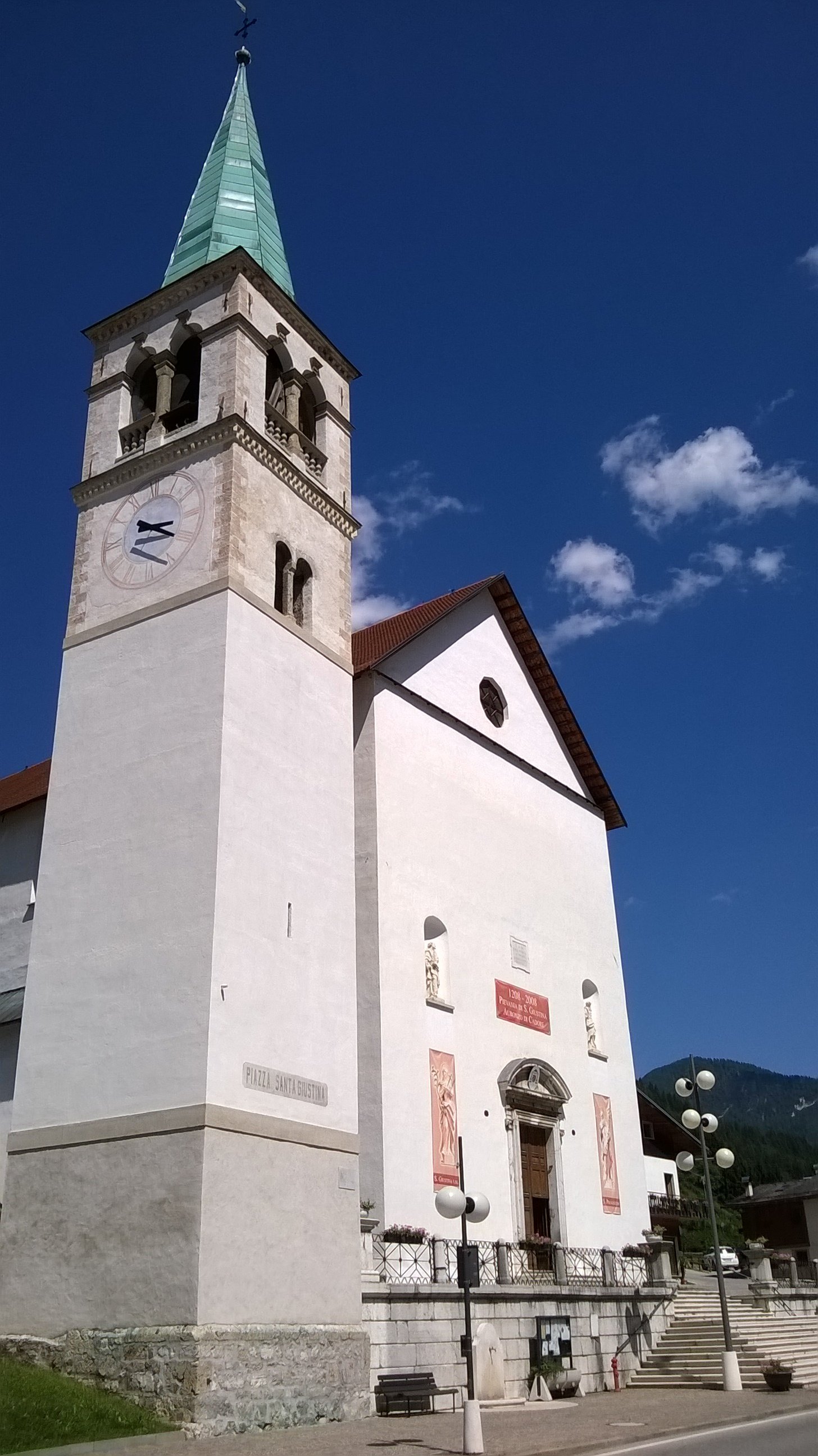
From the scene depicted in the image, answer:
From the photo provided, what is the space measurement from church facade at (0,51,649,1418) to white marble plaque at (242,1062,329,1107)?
0.06m

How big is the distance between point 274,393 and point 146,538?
15.7 feet

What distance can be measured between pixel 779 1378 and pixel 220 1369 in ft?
31.3

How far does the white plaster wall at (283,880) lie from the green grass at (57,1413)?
378 centimetres

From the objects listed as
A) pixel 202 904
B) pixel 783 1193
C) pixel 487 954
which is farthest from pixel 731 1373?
pixel 783 1193

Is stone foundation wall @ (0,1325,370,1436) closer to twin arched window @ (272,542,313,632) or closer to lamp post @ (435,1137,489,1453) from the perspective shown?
lamp post @ (435,1137,489,1453)

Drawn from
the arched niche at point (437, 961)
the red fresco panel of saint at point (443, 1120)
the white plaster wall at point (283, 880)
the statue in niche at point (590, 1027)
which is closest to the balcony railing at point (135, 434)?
the white plaster wall at point (283, 880)

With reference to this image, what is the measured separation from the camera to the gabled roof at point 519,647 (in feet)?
89.8

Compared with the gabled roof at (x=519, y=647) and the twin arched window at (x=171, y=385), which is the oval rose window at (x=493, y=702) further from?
the twin arched window at (x=171, y=385)

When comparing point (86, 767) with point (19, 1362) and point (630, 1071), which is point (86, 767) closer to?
point (19, 1362)

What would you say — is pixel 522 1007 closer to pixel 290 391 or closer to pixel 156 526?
pixel 156 526

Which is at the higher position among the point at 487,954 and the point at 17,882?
the point at 17,882

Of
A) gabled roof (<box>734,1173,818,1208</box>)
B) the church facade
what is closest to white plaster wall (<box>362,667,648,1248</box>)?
the church facade

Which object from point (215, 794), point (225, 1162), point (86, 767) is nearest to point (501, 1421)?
point (225, 1162)

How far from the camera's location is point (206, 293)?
24.8 meters
